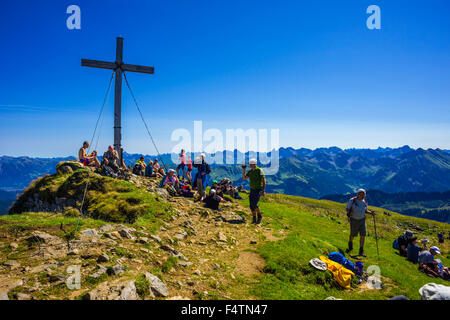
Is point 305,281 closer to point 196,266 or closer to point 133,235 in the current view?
point 196,266

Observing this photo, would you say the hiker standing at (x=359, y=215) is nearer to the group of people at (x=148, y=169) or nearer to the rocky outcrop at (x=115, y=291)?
the rocky outcrop at (x=115, y=291)

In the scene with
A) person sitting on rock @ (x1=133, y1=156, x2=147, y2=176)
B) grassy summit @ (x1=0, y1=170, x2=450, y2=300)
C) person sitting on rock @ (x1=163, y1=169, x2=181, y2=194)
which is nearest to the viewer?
grassy summit @ (x1=0, y1=170, x2=450, y2=300)

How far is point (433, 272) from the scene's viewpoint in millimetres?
12484

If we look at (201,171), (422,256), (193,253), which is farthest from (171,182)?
(422,256)

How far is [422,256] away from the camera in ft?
43.5

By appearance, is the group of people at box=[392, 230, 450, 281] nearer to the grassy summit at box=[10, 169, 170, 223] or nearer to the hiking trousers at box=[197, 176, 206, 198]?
the hiking trousers at box=[197, 176, 206, 198]

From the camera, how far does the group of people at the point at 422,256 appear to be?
1262cm

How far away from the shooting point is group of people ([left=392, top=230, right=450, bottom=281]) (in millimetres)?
12625

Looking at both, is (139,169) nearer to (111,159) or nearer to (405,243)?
(111,159)

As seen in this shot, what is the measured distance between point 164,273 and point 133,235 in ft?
7.87

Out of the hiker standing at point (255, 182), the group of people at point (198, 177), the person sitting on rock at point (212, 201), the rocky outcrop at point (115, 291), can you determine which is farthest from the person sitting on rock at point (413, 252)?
the rocky outcrop at point (115, 291)

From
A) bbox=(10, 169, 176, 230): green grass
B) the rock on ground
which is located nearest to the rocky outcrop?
the rock on ground

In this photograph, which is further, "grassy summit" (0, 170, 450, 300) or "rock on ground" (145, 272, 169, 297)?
"grassy summit" (0, 170, 450, 300)
